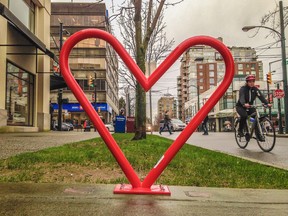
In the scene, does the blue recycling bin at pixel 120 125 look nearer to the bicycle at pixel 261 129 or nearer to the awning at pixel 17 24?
the awning at pixel 17 24

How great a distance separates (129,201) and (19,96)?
17.8 metres

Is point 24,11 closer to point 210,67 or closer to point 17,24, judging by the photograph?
point 17,24

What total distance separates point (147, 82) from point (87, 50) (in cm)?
5984

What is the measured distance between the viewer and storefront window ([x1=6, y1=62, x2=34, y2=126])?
58.0ft

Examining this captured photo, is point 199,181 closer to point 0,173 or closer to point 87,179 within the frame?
point 87,179

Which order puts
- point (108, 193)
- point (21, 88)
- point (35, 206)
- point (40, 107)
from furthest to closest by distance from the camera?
point (40, 107), point (21, 88), point (108, 193), point (35, 206)

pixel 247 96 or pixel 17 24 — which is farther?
pixel 17 24

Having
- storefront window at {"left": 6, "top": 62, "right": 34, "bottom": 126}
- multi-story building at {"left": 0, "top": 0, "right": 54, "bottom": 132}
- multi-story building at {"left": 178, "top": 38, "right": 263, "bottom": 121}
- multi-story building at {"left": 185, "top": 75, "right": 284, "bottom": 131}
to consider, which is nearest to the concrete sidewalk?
multi-story building at {"left": 0, "top": 0, "right": 54, "bottom": 132}

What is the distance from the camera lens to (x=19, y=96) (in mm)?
19266

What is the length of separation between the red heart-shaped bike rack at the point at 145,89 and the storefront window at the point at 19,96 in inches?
598

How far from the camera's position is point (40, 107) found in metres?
22.0

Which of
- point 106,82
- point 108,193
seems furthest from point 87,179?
point 106,82

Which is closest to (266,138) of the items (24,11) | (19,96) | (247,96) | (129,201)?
(247,96)

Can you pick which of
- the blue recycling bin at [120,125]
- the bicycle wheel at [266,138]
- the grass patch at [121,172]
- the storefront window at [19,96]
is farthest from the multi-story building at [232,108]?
the grass patch at [121,172]
